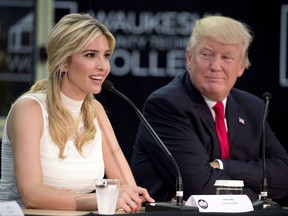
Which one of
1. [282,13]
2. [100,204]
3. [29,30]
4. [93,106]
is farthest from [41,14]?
[100,204]

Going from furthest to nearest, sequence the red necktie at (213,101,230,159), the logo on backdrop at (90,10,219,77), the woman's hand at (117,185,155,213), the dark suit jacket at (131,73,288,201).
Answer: the logo on backdrop at (90,10,219,77), the red necktie at (213,101,230,159), the dark suit jacket at (131,73,288,201), the woman's hand at (117,185,155,213)

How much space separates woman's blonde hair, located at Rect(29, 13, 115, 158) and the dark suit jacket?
25.5 inches

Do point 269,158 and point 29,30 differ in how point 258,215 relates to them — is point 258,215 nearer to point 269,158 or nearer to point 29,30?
point 269,158

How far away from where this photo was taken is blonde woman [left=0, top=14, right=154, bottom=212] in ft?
12.4

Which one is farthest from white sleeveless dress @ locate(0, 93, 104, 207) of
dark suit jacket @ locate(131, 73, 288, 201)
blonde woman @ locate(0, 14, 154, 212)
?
dark suit jacket @ locate(131, 73, 288, 201)

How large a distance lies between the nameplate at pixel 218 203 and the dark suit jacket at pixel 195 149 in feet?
2.81

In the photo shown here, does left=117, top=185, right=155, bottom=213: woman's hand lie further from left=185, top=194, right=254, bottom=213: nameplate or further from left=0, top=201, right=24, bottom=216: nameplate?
left=0, top=201, right=24, bottom=216: nameplate

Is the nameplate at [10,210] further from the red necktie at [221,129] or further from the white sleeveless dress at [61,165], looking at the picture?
the red necktie at [221,129]

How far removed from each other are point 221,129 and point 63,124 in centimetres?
106

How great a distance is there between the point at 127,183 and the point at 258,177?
752 mm

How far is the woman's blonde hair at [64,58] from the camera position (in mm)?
3926

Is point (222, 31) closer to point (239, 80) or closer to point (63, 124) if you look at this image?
point (63, 124)

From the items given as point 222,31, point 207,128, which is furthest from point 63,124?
point 222,31

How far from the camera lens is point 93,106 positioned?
13.7 feet
